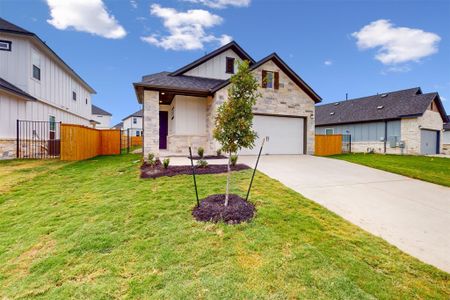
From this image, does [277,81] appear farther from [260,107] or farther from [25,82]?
[25,82]

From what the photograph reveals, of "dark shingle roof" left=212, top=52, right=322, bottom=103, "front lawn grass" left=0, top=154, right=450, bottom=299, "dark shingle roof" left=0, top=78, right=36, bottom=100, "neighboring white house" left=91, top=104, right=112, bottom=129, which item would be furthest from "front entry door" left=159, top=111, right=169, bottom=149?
"neighboring white house" left=91, top=104, right=112, bottom=129

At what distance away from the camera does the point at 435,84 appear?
21.6 m

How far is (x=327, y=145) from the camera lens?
1662 cm

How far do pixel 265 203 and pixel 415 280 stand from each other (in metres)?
2.72

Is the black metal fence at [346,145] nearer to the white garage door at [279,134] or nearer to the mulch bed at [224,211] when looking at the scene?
the white garage door at [279,134]

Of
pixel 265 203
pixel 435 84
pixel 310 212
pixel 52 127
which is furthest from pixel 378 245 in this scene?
pixel 435 84

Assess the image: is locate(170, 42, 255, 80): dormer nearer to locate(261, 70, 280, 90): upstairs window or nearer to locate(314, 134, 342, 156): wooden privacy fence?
locate(261, 70, 280, 90): upstairs window

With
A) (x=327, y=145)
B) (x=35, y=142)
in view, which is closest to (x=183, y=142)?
(x=35, y=142)

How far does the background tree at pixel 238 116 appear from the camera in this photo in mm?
4582

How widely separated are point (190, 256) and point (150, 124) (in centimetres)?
925

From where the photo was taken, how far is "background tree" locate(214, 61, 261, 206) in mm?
4582

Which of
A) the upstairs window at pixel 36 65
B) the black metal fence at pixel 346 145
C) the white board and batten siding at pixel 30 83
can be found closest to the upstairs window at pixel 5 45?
the white board and batten siding at pixel 30 83

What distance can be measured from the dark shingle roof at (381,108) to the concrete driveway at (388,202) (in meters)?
14.5

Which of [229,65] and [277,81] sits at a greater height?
[229,65]
